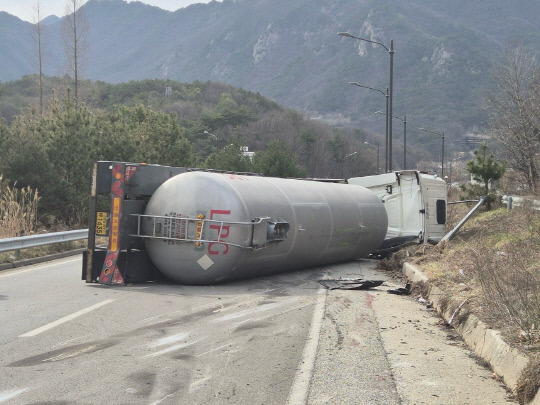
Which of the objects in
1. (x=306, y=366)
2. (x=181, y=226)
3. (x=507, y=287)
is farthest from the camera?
(x=181, y=226)

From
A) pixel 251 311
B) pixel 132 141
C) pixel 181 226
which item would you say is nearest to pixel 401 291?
pixel 251 311

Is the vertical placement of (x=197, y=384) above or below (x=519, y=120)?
below

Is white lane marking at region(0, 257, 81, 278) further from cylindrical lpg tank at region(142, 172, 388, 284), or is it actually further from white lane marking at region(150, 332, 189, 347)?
white lane marking at region(150, 332, 189, 347)

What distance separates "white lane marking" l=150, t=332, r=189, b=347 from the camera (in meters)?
7.83

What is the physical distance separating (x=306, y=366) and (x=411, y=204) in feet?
45.6

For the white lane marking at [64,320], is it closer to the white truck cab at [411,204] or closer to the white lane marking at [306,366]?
the white lane marking at [306,366]

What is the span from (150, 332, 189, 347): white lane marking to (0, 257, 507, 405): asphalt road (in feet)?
0.11

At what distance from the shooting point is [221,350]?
761cm

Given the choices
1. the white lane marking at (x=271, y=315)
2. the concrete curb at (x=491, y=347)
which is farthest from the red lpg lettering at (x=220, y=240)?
the concrete curb at (x=491, y=347)

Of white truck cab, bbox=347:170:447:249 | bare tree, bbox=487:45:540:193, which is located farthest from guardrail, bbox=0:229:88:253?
bare tree, bbox=487:45:540:193

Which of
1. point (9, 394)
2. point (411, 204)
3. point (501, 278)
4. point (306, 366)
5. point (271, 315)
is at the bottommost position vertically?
point (9, 394)

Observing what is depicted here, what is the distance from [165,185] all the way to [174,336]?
16.5 feet

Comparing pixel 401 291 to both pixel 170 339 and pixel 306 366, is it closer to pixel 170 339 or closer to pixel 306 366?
pixel 170 339

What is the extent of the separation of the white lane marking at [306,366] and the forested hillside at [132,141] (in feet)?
63.1
